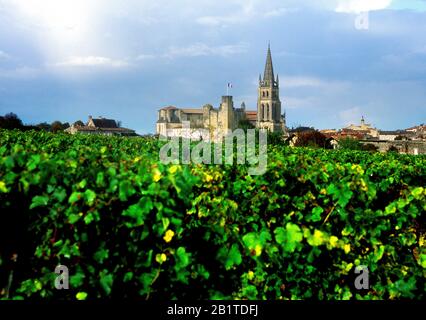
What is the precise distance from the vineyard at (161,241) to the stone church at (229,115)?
125149 mm

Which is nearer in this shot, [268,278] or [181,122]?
[268,278]

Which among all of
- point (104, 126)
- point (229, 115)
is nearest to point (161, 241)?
point (104, 126)

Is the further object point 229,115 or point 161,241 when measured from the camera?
point 229,115

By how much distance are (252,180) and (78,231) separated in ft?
9.91

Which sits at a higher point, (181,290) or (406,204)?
(406,204)

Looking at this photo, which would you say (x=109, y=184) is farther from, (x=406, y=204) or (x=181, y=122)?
(x=181, y=122)

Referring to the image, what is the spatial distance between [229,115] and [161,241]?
488 feet

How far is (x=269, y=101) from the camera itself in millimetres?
169500

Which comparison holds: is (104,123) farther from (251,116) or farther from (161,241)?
(161,241)

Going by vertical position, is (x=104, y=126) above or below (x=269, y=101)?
below

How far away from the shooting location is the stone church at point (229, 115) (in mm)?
150500
